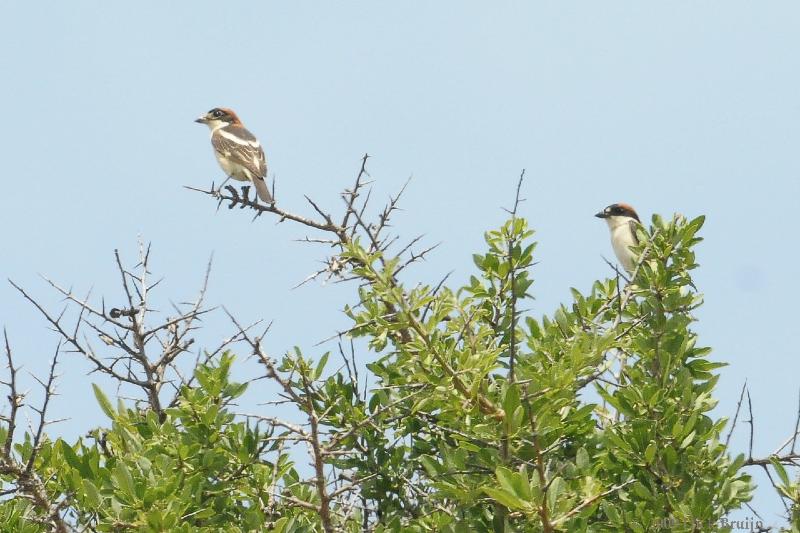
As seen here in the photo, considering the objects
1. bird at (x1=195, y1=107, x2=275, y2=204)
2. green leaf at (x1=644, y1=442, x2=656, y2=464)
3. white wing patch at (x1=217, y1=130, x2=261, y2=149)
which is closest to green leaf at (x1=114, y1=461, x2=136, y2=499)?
green leaf at (x1=644, y1=442, x2=656, y2=464)

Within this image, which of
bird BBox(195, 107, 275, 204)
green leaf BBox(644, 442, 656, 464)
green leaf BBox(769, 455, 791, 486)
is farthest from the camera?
bird BBox(195, 107, 275, 204)

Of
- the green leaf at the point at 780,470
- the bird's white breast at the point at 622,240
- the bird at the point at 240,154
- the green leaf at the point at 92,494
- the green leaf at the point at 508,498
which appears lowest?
the green leaf at the point at 508,498

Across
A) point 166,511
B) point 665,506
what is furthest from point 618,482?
point 166,511

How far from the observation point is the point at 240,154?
428 inches

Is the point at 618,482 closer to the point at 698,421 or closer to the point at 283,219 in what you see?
the point at 698,421

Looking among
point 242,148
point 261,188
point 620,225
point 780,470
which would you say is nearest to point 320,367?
point 780,470

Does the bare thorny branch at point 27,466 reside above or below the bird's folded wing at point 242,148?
below

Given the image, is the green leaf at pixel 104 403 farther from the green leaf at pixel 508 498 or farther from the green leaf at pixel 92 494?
the green leaf at pixel 508 498

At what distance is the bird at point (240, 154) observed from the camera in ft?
34.2

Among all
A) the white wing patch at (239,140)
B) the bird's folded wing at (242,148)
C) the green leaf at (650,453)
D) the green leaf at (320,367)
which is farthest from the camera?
the white wing patch at (239,140)

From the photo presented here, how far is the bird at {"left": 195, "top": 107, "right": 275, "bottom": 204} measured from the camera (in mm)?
10422

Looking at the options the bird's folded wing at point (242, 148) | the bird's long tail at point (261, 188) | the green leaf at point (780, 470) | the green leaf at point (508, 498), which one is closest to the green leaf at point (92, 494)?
the green leaf at point (508, 498)

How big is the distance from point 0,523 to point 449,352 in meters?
2.18

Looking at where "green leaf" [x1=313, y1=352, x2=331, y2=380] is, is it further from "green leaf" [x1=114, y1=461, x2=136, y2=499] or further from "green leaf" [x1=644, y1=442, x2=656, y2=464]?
"green leaf" [x1=644, y1=442, x2=656, y2=464]
